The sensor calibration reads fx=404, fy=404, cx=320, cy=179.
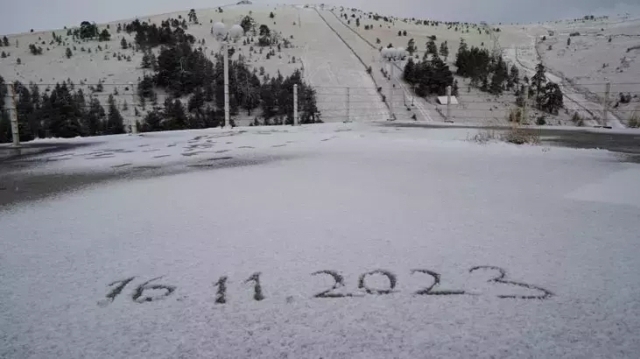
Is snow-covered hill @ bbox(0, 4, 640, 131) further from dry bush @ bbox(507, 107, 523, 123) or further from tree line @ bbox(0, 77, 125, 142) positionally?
dry bush @ bbox(507, 107, 523, 123)

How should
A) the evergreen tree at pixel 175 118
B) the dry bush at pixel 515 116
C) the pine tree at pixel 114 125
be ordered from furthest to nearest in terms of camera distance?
the evergreen tree at pixel 175 118 < the pine tree at pixel 114 125 < the dry bush at pixel 515 116

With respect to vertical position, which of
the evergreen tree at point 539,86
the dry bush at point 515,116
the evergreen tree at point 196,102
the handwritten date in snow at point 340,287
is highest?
the evergreen tree at point 539,86

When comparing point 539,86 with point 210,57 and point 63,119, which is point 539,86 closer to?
point 210,57

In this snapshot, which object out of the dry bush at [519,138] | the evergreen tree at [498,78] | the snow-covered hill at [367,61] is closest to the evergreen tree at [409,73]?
the snow-covered hill at [367,61]

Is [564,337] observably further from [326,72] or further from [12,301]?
[326,72]

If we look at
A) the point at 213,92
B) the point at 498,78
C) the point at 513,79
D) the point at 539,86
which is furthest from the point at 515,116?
the point at 513,79

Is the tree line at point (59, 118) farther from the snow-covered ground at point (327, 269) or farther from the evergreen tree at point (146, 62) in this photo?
the snow-covered ground at point (327, 269)

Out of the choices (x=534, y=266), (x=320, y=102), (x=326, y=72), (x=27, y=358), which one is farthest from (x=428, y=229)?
(x=326, y=72)

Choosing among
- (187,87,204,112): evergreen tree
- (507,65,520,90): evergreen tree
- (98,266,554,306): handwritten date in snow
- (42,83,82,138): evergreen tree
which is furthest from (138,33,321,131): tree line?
(98,266,554,306): handwritten date in snow
